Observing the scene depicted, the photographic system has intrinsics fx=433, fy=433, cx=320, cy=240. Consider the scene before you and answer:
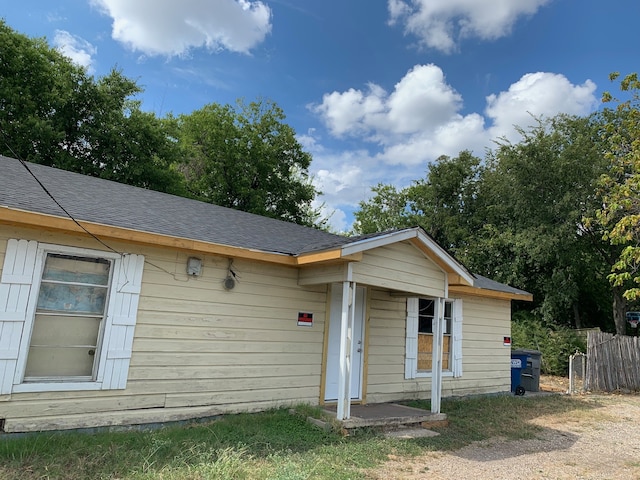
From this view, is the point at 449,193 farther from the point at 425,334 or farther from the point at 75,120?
the point at 75,120

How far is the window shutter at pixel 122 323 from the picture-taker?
5191 mm

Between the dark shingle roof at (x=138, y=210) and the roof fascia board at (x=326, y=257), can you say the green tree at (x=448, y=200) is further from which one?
the roof fascia board at (x=326, y=257)

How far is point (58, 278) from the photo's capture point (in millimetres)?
5027

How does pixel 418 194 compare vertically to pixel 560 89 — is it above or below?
above

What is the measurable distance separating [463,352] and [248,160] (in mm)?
18533

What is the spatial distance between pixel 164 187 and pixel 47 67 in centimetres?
617

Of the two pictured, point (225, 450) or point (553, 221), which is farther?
point (553, 221)

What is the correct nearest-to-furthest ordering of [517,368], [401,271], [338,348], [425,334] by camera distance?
[401,271] → [338,348] → [425,334] → [517,368]

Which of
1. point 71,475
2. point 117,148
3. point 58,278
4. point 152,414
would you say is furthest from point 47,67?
point 71,475

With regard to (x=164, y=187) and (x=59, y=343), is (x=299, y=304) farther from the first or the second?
(x=164, y=187)

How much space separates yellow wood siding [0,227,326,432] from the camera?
16.3 feet

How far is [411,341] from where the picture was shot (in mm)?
8523

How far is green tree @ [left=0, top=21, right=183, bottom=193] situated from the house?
35.2ft

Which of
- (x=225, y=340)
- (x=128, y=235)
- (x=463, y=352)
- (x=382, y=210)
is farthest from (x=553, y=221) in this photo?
(x=128, y=235)
